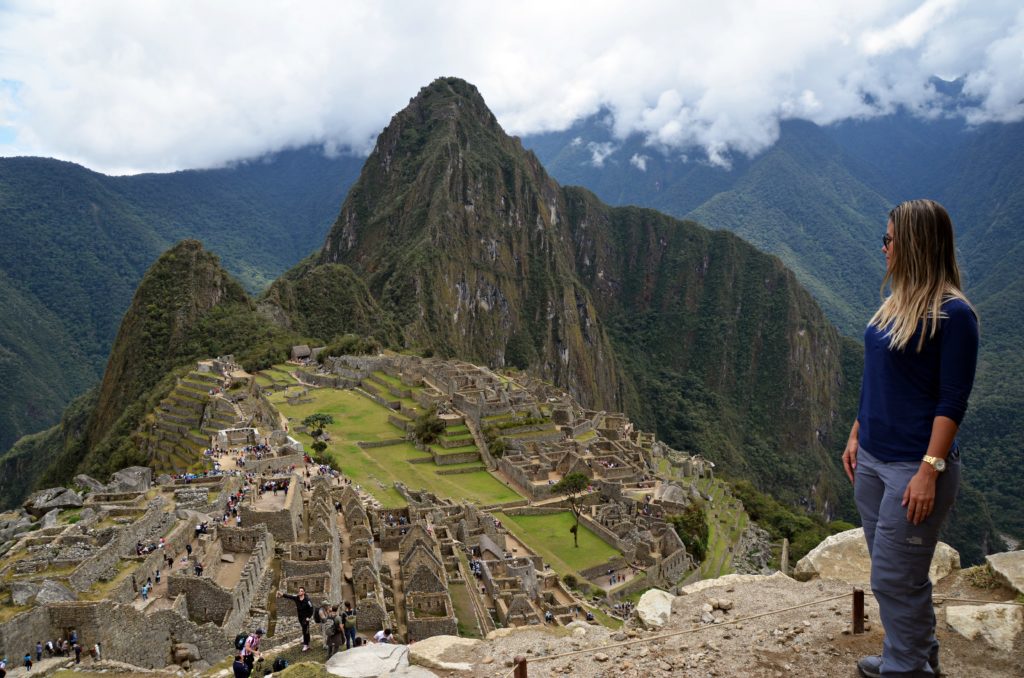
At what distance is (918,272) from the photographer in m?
4.86

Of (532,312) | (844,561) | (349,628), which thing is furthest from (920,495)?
(532,312)

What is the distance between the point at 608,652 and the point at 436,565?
13.8 m

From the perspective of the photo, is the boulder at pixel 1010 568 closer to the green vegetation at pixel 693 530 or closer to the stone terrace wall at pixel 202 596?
the stone terrace wall at pixel 202 596

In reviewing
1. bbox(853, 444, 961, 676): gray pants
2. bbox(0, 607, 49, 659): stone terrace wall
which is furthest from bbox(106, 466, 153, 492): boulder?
bbox(853, 444, 961, 676): gray pants

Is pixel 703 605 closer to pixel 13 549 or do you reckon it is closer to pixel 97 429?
pixel 13 549

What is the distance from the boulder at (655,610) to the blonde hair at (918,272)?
4194 millimetres

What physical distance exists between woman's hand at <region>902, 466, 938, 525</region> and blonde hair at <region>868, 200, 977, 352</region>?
2.65ft

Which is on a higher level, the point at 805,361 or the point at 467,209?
the point at 467,209

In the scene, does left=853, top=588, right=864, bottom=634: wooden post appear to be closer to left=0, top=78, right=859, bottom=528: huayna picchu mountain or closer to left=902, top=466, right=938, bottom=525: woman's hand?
left=902, top=466, right=938, bottom=525: woman's hand

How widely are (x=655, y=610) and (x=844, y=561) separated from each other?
94.0 inches

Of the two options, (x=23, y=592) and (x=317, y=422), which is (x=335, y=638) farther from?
(x=317, y=422)

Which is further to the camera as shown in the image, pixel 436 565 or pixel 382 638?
pixel 436 565

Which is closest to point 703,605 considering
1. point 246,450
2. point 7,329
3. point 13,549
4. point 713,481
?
point 13,549

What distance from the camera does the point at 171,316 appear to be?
268 ft
